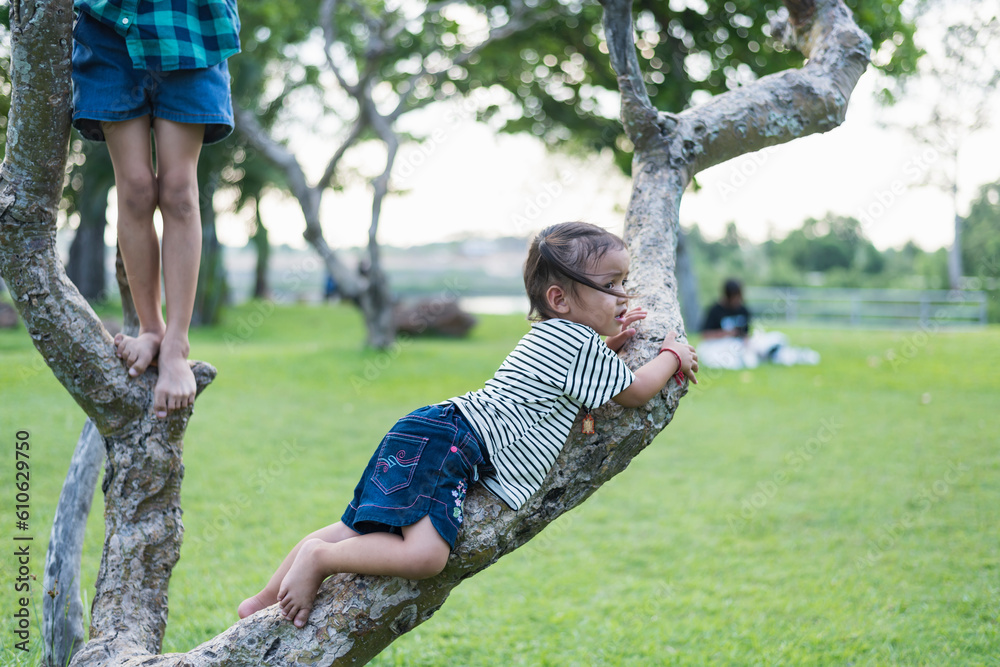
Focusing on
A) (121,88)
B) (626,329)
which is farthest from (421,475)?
(121,88)

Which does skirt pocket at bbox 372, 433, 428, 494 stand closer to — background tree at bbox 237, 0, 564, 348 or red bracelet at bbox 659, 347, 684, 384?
red bracelet at bbox 659, 347, 684, 384

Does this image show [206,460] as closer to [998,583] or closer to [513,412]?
[513,412]

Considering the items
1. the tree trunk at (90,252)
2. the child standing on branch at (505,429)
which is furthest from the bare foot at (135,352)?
the tree trunk at (90,252)

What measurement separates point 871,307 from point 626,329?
57.6 feet

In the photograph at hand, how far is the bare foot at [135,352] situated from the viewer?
6.77ft

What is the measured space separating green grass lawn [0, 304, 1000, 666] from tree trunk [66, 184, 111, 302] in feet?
28.2

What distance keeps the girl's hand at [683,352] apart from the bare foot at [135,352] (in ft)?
4.68

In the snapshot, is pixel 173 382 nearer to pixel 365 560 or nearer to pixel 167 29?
pixel 365 560

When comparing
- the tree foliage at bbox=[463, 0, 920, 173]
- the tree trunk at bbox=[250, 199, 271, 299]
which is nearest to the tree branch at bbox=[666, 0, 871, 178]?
the tree foliage at bbox=[463, 0, 920, 173]

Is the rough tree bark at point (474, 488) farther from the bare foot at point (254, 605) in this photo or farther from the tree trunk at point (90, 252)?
the tree trunk at point (90, 252)

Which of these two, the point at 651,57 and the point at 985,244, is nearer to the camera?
the point at 651,57

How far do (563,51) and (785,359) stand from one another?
578cm

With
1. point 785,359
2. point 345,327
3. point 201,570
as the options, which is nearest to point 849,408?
point 785,359

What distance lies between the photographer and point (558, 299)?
2.02 meters
